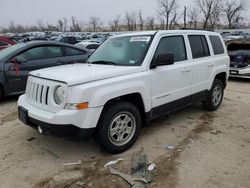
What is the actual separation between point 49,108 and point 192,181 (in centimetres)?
206

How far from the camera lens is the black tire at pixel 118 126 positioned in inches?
139

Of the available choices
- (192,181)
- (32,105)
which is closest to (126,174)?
(192,181)

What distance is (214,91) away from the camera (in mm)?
5797

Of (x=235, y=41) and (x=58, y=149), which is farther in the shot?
(x=235, y=41)

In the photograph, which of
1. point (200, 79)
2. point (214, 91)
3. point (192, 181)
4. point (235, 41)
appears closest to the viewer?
point (192, 181)

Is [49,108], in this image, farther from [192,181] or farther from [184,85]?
[184,85]

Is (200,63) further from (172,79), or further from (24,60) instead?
(24,60)

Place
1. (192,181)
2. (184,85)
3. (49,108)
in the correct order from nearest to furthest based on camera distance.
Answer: (192,181) → (49,108) → (184,85)

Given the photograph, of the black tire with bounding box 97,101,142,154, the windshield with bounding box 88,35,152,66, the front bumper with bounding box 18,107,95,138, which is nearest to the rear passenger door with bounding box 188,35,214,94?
the windshield with bounding box 88,35,152,66

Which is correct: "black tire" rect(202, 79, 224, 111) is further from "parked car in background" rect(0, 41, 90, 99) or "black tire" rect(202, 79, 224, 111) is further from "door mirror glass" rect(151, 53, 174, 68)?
"parked car in background" rect(0, 41, 90, 99)

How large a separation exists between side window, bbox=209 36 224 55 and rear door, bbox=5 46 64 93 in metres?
4.06

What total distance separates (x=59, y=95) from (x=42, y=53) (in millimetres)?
3981

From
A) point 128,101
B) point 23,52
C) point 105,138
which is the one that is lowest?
point 105,138

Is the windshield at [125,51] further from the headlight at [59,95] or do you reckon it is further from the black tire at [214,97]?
the black tire at [214,97]
